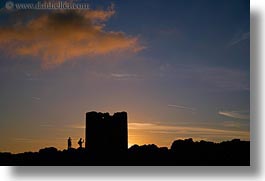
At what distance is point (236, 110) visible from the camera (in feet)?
14.3

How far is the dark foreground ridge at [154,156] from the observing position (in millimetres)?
4371

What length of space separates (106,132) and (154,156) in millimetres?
507

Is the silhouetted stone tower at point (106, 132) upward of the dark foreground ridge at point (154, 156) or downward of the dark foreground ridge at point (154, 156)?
upward

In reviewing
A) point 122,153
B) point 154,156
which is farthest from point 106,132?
point 154,156

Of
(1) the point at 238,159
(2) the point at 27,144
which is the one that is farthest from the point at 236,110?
(2) the point at 27,144

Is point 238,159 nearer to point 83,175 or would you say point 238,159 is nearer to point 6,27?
point 83,175

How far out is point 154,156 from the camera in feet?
14.4

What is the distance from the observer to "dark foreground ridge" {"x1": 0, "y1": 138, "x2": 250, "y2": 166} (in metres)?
4.37

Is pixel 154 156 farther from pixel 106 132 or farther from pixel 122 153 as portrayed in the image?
pixel 106 132

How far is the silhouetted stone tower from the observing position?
4379 millimetres

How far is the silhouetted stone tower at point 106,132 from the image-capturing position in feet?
14.4

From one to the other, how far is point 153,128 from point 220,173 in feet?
2.47

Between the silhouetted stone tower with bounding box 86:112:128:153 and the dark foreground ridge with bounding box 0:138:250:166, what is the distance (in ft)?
0.17

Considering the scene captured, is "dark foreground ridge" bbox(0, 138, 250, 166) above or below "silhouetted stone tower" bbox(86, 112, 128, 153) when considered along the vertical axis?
below
